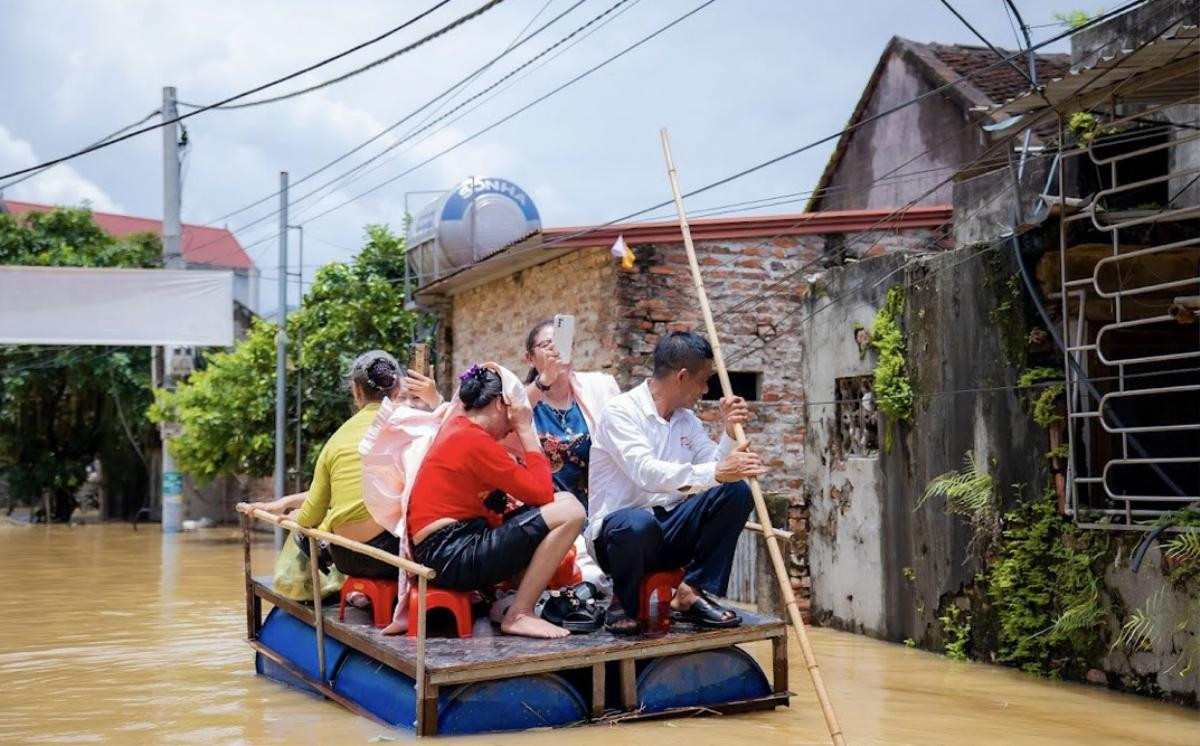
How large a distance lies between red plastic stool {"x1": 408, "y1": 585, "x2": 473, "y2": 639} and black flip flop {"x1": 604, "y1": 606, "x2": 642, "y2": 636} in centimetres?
65

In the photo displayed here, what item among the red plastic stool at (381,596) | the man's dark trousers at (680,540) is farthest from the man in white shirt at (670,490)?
the red plastic stool at (381,596)

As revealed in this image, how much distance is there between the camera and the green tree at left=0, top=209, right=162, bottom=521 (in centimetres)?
2836

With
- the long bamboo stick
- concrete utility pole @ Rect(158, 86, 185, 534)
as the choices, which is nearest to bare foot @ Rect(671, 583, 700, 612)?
the long bamboo stick

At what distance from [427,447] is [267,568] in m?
11.9

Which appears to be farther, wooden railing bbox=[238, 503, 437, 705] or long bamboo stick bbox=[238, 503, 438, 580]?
long bamboo stick bbox=[238, 503, 438, 580]

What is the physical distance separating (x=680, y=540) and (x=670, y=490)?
0.83 feet

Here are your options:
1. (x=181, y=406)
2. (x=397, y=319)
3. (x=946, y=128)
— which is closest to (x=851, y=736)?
(x=946, y=128)

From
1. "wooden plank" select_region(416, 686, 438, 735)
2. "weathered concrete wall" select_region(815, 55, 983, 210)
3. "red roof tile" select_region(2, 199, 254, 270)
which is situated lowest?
"wooden plank" select_region(416, 686, 438, 735)

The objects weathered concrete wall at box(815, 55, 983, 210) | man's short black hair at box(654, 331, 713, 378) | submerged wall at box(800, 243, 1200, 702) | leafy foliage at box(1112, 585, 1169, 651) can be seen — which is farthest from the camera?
weathered concrete wall at box(815, 55, 983, 210)

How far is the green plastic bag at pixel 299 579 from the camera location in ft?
Answer: 23.9

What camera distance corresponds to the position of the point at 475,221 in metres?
17.7

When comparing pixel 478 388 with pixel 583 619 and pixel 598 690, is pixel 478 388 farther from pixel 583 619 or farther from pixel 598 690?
pixel 598 690

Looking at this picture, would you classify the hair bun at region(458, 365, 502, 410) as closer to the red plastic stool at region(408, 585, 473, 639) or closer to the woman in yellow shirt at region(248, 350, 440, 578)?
the red plastic stool at region(408, 585, 473, 639)

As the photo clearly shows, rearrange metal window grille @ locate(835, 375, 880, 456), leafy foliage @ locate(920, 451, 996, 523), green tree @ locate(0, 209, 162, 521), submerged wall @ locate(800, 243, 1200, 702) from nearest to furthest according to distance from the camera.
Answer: submerged wall @ locate(800, 243, 1200, 702), leafy foliage @ locate(920, 451, 996, 523), metal window grille @ locate(835, 375, 880, 456), green tree @ locate(0, 209, 162, 521)
